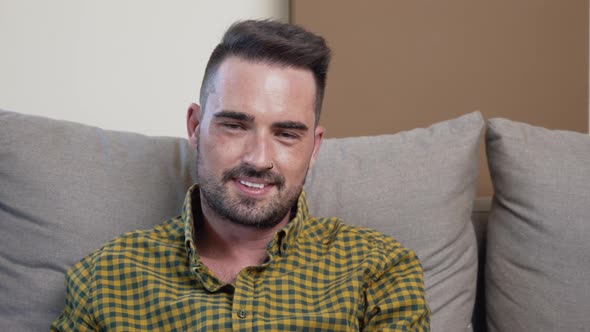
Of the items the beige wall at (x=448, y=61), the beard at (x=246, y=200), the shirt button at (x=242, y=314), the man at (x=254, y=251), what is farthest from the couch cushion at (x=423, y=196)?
the beige wall at (x=448, y=61)

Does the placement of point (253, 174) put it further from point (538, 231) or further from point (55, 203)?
point (538, 231)

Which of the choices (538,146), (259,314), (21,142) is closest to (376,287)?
(259,314)

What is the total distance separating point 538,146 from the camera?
4.66 feet

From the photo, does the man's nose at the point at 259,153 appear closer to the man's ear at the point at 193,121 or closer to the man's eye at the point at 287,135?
the man's eye at the point at 287,135

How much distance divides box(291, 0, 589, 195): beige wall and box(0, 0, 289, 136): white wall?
249mm

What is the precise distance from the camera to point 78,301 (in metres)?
1.17

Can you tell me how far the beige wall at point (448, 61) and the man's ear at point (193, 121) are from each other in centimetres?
68

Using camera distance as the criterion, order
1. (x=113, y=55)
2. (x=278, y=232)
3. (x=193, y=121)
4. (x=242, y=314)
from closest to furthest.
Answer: (x=242, y=314) < (x=278, y=232) < (x=193, y=121) < (x=113, y=55)

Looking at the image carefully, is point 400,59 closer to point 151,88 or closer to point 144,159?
point 151,88

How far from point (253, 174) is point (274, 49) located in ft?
Answer: 0.84

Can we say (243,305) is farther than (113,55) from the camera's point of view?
No

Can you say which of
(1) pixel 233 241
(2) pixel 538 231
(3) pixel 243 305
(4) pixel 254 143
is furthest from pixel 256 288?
(2) pixel 538 231

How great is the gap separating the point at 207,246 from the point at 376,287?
0.35 m

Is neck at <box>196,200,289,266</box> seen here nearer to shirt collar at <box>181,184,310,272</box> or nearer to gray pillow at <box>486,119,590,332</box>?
shirt collar at <box>181,184,310,272</box>
